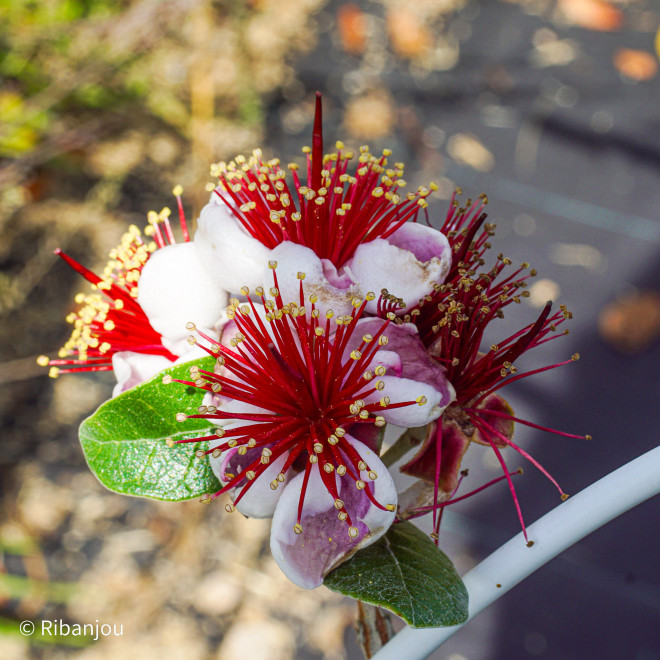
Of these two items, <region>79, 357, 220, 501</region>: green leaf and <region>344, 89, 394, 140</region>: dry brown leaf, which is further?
<region>344, 89, 394, 140</region>: dry brown leaf

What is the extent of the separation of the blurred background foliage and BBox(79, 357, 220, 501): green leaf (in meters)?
1.14

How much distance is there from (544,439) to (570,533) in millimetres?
1175

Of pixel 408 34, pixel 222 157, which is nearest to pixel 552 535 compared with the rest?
pixel 222 157

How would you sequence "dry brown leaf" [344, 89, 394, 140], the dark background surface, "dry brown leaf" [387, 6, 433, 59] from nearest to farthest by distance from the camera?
the dark background surface < "dry brown leaf" [344, 89, 394, 140] < "dry brown leaf" [387, 6, 433, 59]

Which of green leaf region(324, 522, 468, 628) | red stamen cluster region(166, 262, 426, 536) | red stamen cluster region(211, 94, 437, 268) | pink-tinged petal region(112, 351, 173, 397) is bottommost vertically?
green leaf region(324, 522, 468, 628)

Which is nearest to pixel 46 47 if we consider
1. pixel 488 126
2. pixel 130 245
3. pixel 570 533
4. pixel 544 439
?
pixel 488 126

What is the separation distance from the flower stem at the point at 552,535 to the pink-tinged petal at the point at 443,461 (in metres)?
0.08

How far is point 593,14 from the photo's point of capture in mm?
2256

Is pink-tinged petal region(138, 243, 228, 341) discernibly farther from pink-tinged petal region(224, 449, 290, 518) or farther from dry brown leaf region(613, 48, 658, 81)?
dry brown leaf region(613, 48, 658, 81)

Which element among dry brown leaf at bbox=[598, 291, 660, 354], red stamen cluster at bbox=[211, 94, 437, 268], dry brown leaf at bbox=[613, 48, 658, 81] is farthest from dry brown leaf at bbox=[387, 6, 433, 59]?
red stamen cluster at bbox=[211, 94, 437, 268]

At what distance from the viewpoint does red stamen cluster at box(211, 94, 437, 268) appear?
600 millimetres

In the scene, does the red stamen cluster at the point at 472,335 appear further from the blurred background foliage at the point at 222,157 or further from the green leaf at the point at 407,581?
the blurred background foliage at the point at 222,157

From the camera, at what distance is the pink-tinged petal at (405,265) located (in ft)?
1.82

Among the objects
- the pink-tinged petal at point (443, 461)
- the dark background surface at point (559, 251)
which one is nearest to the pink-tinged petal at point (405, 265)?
the pink-tinged petal at point (443, 461)
